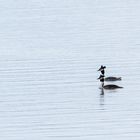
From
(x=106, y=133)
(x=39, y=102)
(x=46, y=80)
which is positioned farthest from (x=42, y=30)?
(x=106, y=133)

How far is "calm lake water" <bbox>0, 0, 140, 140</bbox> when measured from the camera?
39.4 meters

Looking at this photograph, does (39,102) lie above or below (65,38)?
below

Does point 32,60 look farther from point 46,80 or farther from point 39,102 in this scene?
point 39,102

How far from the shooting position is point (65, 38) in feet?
202

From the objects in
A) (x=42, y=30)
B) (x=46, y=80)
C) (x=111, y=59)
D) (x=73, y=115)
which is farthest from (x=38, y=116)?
(x=42, y=30)

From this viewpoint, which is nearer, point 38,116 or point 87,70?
point 38,116

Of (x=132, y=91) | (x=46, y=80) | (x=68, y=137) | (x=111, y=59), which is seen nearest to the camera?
(x=68, y=137)

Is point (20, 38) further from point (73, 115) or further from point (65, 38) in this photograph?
point (73, 115)

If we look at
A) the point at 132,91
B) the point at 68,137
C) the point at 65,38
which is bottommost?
the point at 68,137

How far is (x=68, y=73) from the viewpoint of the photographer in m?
49.8

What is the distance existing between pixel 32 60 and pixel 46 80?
592 centimetres

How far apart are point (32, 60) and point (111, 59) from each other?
3516 mm

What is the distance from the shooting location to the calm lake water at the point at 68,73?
129ft

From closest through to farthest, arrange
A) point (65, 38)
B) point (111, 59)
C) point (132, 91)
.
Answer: point (132, 91)
point (111, 59)
point (65, 38)
